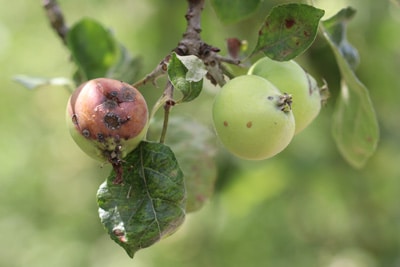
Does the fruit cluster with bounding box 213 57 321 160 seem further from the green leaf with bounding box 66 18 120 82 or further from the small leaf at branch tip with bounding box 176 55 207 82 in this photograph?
the green leaf with bounding box 66 18 120 82

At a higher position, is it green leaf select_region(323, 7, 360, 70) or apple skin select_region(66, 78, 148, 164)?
apple skin select_region(66, 78, 148, 164)

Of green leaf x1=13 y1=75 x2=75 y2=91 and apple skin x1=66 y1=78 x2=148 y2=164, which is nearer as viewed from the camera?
apple skin x1=66 y1=78 x2=148 y2=164

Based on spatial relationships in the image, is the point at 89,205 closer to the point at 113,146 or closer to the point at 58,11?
the point at 58,11

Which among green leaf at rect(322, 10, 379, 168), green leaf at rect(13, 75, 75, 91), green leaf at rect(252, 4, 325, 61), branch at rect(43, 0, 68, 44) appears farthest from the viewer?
branch at rect(43, 0, 68, 44)

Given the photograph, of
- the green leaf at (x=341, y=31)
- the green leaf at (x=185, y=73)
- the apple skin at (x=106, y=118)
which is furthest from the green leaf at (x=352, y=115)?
the apple skin at (x=106, y=118)

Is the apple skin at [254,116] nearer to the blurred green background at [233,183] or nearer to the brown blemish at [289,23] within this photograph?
the brown blemish at [289,23]

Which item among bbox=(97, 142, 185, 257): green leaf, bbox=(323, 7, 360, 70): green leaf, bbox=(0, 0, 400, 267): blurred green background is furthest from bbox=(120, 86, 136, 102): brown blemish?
bbox=(0, 0, 400, 267): blurred green background

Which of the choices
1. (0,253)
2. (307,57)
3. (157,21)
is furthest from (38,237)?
(307,57)
